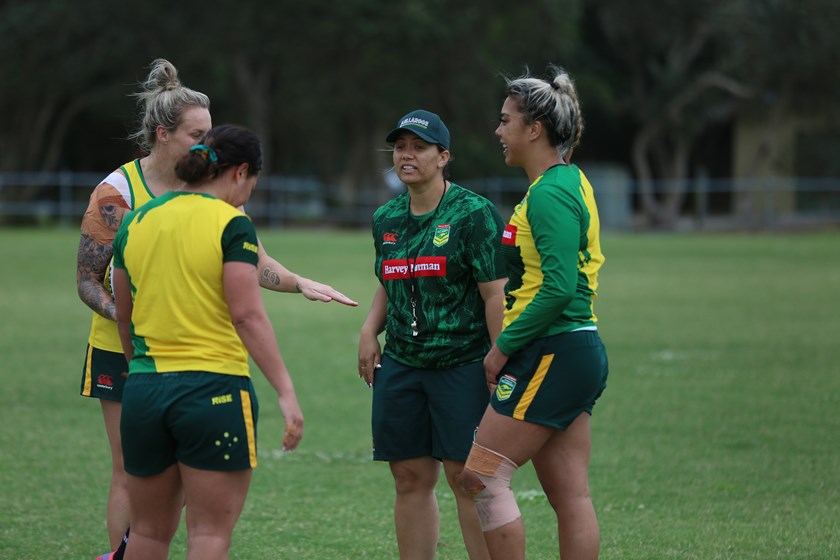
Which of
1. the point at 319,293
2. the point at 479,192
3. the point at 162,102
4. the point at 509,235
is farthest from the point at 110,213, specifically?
the point at 479,192

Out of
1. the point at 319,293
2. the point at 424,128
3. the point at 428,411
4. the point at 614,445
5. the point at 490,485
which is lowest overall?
the point at 614,445

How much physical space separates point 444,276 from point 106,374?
1548 millimetres

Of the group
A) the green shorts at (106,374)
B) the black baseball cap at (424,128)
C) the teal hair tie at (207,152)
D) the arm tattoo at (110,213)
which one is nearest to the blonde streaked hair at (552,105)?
the black baseball cap at (424,128)

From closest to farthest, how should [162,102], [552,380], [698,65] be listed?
1. [552,380]
2. [162,102]
3. [698,65]

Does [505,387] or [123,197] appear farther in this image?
[123,197]

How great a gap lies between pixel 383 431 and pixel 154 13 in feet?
122

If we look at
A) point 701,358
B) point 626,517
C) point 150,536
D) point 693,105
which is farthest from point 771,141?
point 150,536

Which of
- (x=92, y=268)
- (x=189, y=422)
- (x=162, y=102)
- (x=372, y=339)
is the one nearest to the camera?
(x=189, y=422)

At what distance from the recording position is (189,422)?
3900 mm

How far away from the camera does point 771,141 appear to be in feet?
146

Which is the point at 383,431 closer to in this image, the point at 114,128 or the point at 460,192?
the point at 460,192

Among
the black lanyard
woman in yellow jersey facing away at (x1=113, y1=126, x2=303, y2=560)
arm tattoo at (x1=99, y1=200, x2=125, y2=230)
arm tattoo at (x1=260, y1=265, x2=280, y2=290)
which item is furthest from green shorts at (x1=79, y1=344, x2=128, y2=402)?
the black lanyard

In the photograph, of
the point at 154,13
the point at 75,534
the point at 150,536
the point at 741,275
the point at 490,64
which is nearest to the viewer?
the point at 150,536

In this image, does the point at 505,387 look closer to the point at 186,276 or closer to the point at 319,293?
the point at 319,293
